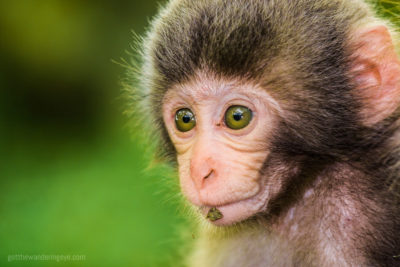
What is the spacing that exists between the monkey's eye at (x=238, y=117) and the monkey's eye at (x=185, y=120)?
280 millimetres

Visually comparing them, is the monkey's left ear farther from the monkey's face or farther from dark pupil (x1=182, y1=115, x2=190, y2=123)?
dark pupil (x1=182, y1=115, x2=190, y2=123)

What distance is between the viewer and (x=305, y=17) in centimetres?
352

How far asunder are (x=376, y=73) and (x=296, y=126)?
0.50 meters

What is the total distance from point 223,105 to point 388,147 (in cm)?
89

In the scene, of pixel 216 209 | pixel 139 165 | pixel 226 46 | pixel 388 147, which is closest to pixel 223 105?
pixel 226 46

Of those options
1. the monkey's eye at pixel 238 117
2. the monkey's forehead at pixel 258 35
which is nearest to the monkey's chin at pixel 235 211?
the monkey's eye at pixel 238 117

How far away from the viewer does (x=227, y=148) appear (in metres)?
3.42

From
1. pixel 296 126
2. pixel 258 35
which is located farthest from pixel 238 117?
pixel 258 35

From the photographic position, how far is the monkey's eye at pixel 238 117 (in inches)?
138

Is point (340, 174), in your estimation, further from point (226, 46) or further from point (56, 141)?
point (56, 141)

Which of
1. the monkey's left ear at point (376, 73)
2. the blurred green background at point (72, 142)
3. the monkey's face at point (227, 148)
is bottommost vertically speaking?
the blurred green background at point (72, 142)

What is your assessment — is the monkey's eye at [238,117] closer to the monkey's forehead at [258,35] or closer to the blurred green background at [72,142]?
the monkey's forehead at [258,35]

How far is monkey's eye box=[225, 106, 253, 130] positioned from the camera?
11.5 feet

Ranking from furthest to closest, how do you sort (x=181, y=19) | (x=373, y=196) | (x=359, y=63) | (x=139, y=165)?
(x=139, y=165) → (x=181, y=19) → (x=359, y=63) → (x=373, y=196)
